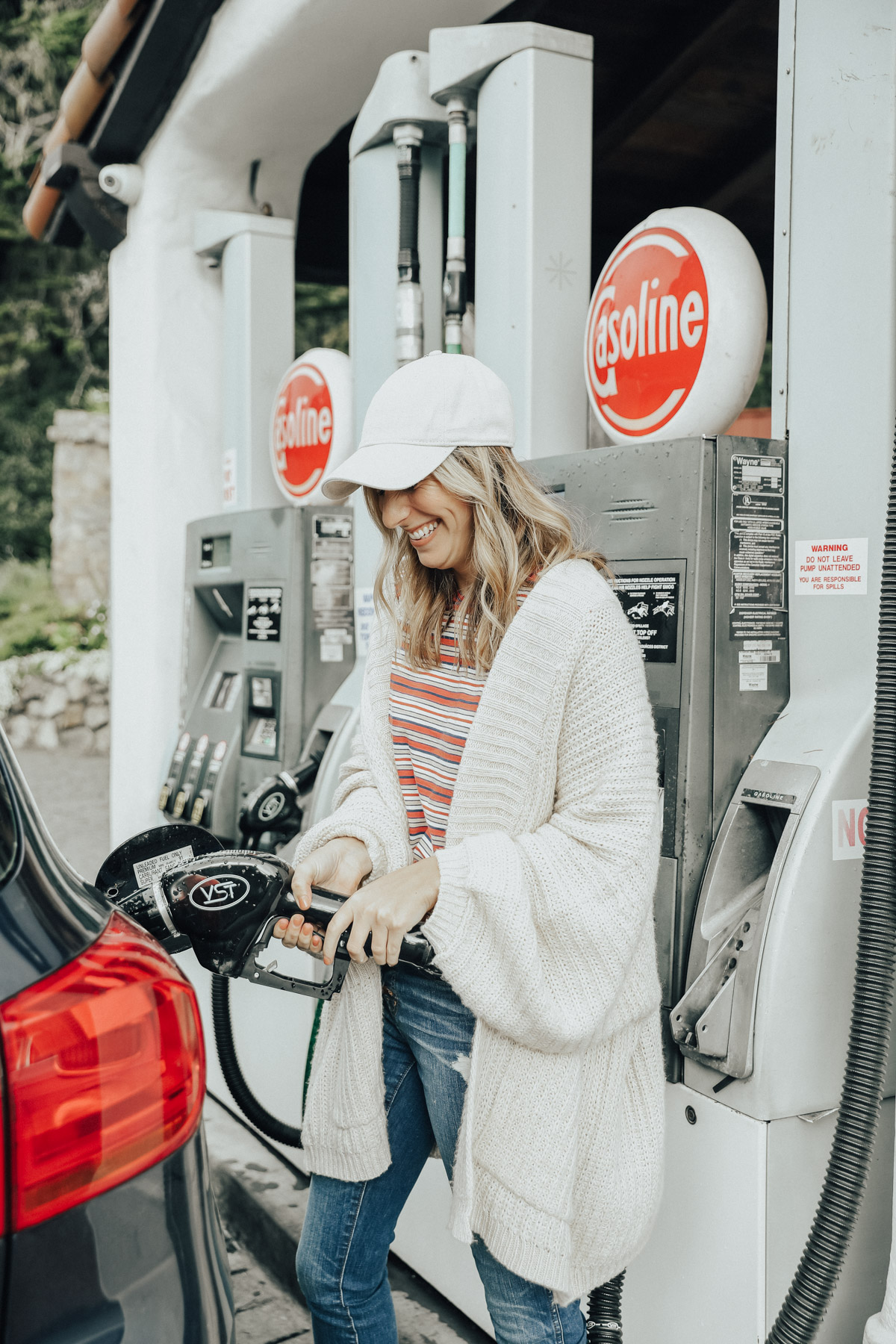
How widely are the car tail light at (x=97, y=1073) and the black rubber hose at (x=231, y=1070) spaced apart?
1.92 m

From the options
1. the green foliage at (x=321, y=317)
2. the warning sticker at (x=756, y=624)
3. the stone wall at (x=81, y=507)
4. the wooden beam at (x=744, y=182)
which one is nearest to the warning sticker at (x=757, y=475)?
the warning sticker at (x=756, y=624)

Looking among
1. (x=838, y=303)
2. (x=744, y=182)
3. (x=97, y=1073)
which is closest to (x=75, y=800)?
(x=744, y=182)

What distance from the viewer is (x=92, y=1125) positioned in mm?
1092

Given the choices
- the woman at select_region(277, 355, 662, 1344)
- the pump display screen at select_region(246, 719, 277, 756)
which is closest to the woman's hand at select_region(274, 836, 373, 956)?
the woman at select_region(277, 355, 662, 1344)

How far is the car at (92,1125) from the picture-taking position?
1.04 metres

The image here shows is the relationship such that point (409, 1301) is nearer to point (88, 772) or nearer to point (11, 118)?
point (88, 772)

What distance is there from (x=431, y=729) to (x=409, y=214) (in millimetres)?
1727

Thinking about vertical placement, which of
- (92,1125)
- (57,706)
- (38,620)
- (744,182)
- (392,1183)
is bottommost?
(57,706)

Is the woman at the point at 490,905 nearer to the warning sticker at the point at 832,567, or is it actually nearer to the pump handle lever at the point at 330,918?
the pump handle lever at the point at 330,918

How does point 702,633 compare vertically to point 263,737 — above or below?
above

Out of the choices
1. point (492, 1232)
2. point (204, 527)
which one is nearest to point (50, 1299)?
point (492, 1232)

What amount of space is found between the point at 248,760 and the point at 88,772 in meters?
7.35

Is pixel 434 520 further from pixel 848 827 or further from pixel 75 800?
pixel 75 800

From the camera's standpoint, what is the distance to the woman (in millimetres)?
1537
